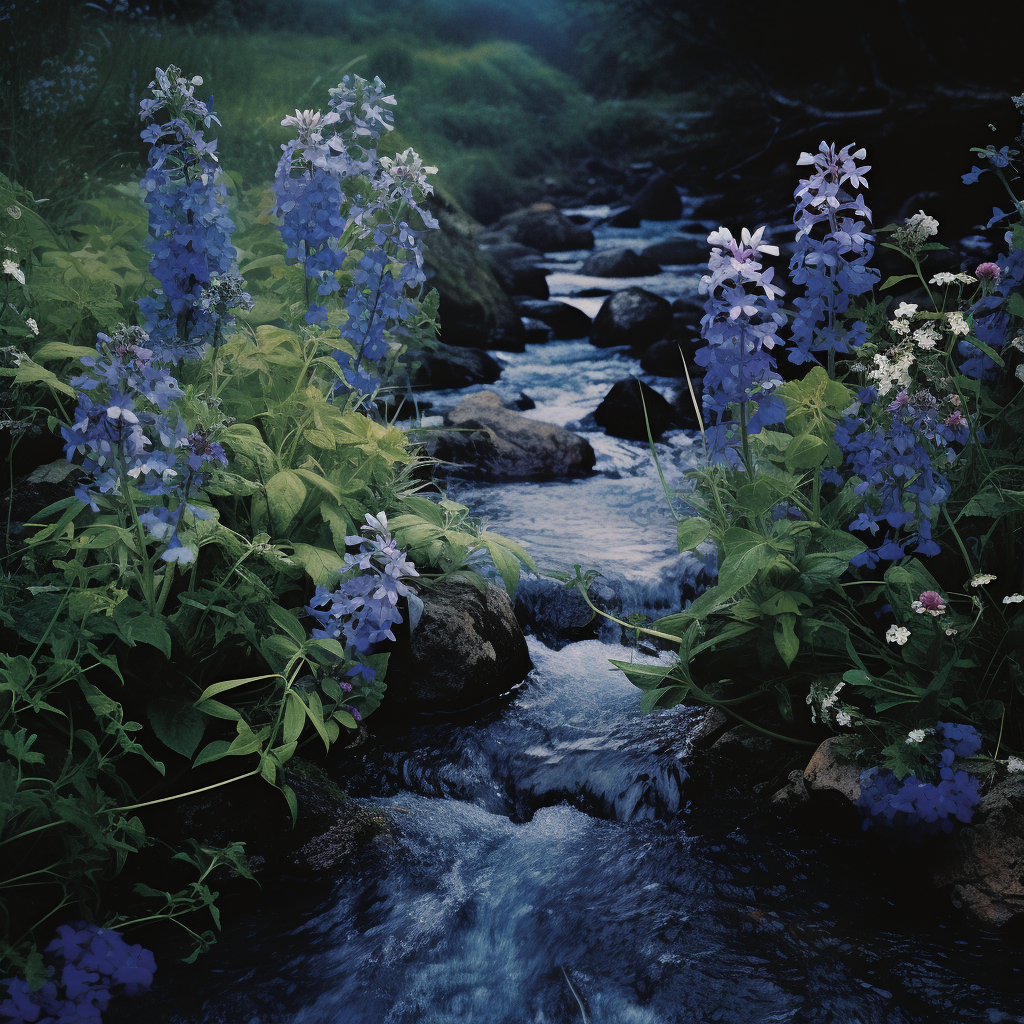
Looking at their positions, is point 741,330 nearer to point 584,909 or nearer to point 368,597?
point 368,597

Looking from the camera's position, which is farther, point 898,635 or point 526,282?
point 526,282

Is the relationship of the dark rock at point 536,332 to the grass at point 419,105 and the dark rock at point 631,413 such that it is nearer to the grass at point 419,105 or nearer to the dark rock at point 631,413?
the grass at point 419,105

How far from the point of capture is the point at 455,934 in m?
2.04

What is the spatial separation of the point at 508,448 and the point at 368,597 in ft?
9.62

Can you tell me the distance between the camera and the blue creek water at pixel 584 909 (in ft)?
5.96

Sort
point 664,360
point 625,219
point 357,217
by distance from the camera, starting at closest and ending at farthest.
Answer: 1. point 357,217
2. point 664,360
3. point 625,219

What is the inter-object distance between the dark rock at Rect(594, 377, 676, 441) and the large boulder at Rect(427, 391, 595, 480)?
64cm

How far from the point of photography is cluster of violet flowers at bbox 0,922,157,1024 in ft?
5.08

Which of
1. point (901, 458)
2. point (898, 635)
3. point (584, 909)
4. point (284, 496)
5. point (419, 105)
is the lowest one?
point (584, 909)

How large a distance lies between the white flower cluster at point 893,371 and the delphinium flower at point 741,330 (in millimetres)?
259

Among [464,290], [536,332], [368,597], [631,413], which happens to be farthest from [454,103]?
[368,597]

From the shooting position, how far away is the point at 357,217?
109 inches

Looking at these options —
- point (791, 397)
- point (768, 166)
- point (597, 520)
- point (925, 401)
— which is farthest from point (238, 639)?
point (768, 166)

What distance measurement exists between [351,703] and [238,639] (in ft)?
1.10
